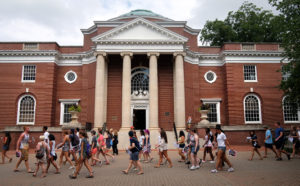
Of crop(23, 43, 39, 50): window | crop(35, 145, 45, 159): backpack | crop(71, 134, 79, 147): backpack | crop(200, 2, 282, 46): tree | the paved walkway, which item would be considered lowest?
the paved walkway

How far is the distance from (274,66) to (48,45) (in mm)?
24878

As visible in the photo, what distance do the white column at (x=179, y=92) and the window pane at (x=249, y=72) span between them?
26.4 feet

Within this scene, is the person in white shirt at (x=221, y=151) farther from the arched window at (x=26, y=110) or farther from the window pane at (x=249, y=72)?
the arched window at (x=26, y=110)

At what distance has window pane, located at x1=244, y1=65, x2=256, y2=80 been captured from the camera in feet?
87.7

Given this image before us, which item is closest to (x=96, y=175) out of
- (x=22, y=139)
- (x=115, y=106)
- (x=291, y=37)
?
(x=22, y=139)

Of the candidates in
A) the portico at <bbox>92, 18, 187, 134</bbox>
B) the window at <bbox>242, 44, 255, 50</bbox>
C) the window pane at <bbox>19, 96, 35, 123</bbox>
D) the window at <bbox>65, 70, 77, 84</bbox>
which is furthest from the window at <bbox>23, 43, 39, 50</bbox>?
the window at <bbox>242, 44, 255, 50</bbox>

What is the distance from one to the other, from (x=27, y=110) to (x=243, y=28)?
3093cm

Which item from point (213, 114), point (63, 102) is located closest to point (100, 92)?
point (63, 102)

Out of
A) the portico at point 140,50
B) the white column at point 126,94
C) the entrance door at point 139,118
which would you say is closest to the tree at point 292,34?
the portico at point 140,50

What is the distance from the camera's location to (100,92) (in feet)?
75.5

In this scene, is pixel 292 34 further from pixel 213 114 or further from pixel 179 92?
pixel 213 114

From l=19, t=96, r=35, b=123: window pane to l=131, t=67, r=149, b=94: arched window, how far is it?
10.8 meters

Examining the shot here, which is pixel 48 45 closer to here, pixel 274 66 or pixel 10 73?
pixel 10 73

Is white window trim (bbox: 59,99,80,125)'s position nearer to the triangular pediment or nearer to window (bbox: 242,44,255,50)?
the triangular pediment
